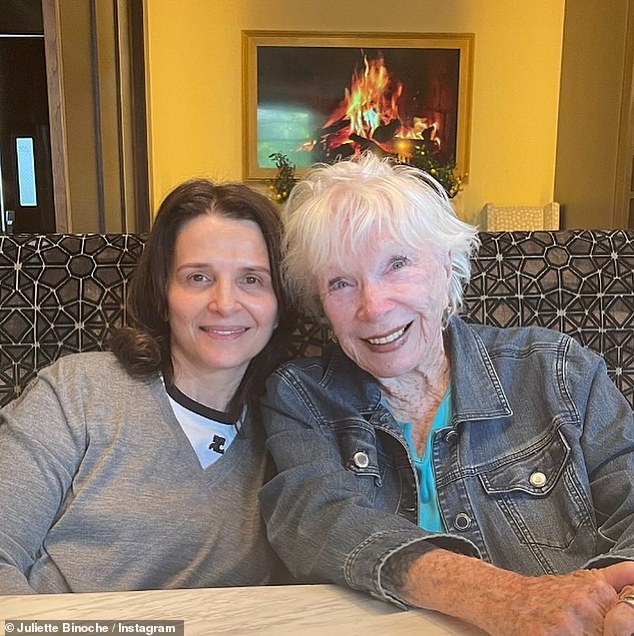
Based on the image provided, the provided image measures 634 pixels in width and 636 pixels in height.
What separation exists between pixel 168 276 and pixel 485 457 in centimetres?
61

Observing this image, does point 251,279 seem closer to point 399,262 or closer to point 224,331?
point 224,331

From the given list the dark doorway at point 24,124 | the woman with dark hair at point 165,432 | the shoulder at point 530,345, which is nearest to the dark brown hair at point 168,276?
the woman with dark hair at point 165,432

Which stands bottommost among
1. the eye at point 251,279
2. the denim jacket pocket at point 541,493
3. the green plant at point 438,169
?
the denim jacket pocket at point 541,493

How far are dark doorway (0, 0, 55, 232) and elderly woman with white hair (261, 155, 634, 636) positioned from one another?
2.57m

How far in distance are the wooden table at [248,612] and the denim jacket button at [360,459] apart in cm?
31

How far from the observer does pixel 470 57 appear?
470cm

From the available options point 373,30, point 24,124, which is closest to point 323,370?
point 24,124

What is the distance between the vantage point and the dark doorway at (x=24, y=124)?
10.7 feet

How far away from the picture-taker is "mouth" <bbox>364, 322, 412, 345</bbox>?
3.73ft

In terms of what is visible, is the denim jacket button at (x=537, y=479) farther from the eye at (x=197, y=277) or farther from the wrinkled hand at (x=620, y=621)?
the eye at (x=197, y=277)

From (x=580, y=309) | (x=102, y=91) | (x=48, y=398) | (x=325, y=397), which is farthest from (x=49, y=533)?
(x=102, y=91)

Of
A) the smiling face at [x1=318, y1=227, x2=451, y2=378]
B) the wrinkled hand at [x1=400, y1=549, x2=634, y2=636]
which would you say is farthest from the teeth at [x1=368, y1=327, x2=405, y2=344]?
the wrinkled hand at [x1=400, y1=549, x2=634, y2=636]

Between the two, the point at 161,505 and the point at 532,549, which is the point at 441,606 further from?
the point at 161,505

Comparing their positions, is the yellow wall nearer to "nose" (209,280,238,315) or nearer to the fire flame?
the fire flame
